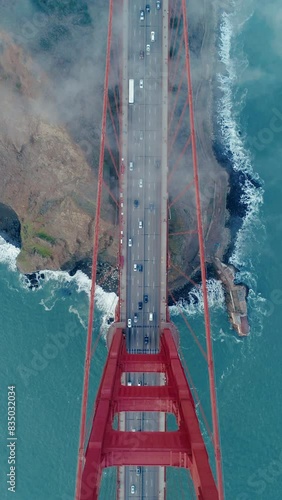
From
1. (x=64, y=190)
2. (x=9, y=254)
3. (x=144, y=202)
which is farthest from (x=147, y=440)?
(x=9, y=254)

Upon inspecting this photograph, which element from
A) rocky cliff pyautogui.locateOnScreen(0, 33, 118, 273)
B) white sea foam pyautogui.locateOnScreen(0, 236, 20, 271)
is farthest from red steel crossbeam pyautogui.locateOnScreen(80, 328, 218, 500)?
white sea foam pyautogui.locateOnScreen(0, 236, 20, 271)

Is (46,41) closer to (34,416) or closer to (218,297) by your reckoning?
(218,297)

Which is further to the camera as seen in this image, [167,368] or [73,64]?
[73,64]

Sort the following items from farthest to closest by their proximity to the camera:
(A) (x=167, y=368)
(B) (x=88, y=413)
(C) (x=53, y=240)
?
1. (C) (x=53, y=240)
2. (B) (x=88, y=413)
3. (A) (x=167, y=368)

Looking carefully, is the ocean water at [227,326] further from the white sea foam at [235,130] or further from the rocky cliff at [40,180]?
the rocky cliff at [40,180]

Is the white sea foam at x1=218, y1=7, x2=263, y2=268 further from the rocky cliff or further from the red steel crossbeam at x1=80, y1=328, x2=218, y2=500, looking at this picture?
the red steel crossbeam at x1=80, y1=328, x2=218, y2=500

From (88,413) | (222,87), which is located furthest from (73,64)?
(88,413)

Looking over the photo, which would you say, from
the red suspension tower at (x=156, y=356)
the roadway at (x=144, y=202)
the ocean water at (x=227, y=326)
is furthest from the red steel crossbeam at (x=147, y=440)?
the ocean water at (x=227, y=326)
